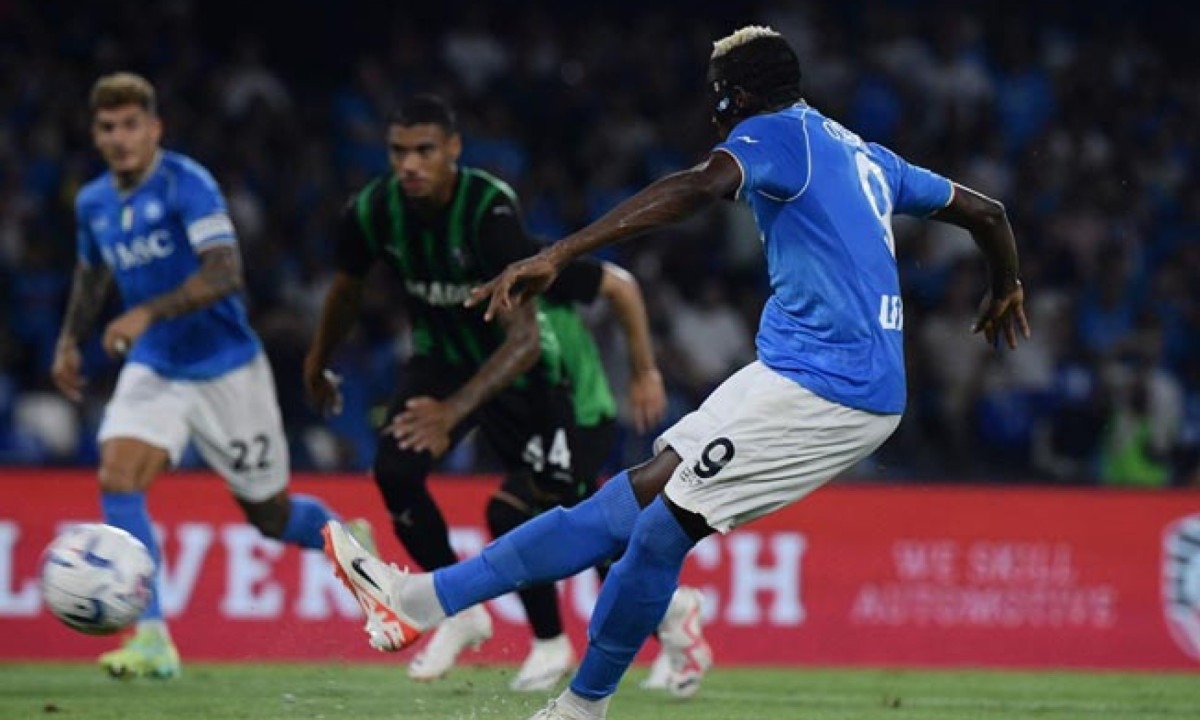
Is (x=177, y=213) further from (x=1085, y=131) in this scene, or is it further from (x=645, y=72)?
(x=1085, y=131)

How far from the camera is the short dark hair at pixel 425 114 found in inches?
359

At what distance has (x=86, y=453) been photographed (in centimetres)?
1411

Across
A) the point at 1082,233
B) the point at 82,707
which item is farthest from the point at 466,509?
the point at 1082,233

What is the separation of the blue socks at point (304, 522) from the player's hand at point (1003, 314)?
3778 millimetres

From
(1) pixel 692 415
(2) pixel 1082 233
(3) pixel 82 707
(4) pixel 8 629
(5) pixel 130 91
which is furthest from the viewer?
(2) pixel 1082 233

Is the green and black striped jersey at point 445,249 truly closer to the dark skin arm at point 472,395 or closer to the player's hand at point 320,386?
the dark skin arm at point 472,395

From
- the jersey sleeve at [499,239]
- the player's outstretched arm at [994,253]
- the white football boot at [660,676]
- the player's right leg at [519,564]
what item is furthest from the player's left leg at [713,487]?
the white football boot at [660,676]

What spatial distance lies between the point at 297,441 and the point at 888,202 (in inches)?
298

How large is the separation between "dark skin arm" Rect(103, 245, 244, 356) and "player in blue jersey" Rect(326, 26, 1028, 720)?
252 cm

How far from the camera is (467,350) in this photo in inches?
370

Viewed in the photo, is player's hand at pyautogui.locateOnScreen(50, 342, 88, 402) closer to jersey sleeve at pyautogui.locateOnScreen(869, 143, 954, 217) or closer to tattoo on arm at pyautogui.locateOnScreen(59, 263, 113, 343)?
tattoo on arm at pyautogui.locateOnScreen(59, 263, 113, 343)

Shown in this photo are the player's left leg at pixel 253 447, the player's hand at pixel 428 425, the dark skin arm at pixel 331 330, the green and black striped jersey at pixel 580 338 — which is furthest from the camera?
the player's left leg at pixel 253 447

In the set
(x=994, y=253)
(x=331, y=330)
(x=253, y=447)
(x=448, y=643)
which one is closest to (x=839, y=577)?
(x=448, y=643)

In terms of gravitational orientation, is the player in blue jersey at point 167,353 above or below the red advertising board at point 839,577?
above
